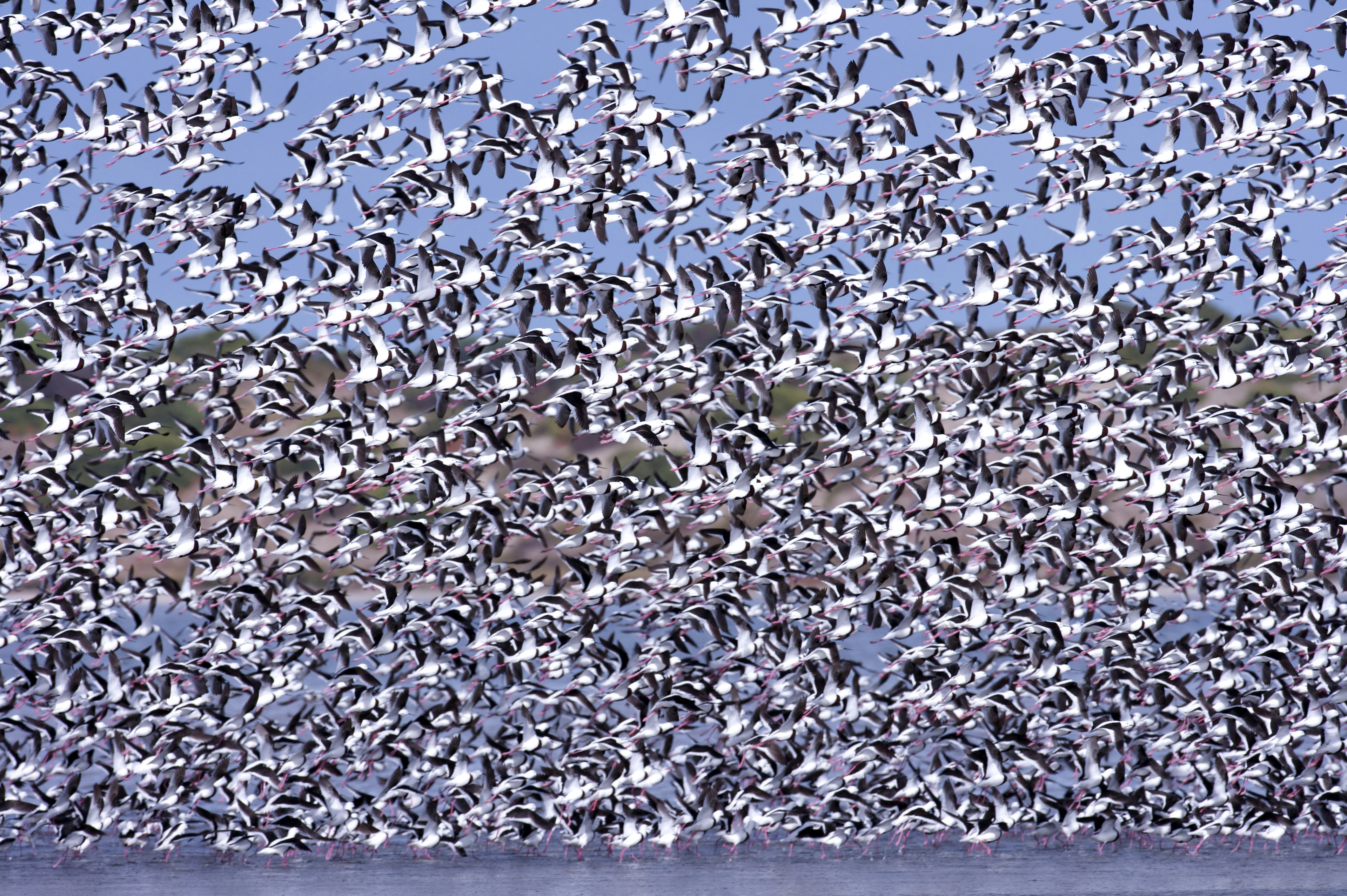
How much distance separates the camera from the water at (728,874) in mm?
24172

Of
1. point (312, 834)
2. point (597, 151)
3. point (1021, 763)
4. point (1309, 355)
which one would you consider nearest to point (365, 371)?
point (597, 151)

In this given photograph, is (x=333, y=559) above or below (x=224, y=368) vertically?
below

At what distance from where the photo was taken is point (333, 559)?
29.4 m

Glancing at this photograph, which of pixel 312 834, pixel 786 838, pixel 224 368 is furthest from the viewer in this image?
pixel 224 368

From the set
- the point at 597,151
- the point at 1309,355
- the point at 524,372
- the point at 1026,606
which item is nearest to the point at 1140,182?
the point at 1309,355

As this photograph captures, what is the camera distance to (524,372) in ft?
97.3

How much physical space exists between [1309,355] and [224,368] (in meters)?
20.3

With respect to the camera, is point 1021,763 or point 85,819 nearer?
point 85,819

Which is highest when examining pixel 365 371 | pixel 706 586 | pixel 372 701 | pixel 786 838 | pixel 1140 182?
pixel 1140 182

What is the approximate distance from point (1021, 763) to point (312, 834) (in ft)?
41.8

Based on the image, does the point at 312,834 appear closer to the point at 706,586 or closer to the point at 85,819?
the point at 85,819

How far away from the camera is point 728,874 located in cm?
2553

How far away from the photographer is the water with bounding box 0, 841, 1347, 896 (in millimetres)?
24172

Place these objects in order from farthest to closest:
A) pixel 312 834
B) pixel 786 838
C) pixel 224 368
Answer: pixel 224 368
pixel 786 838
pixel 312 834
